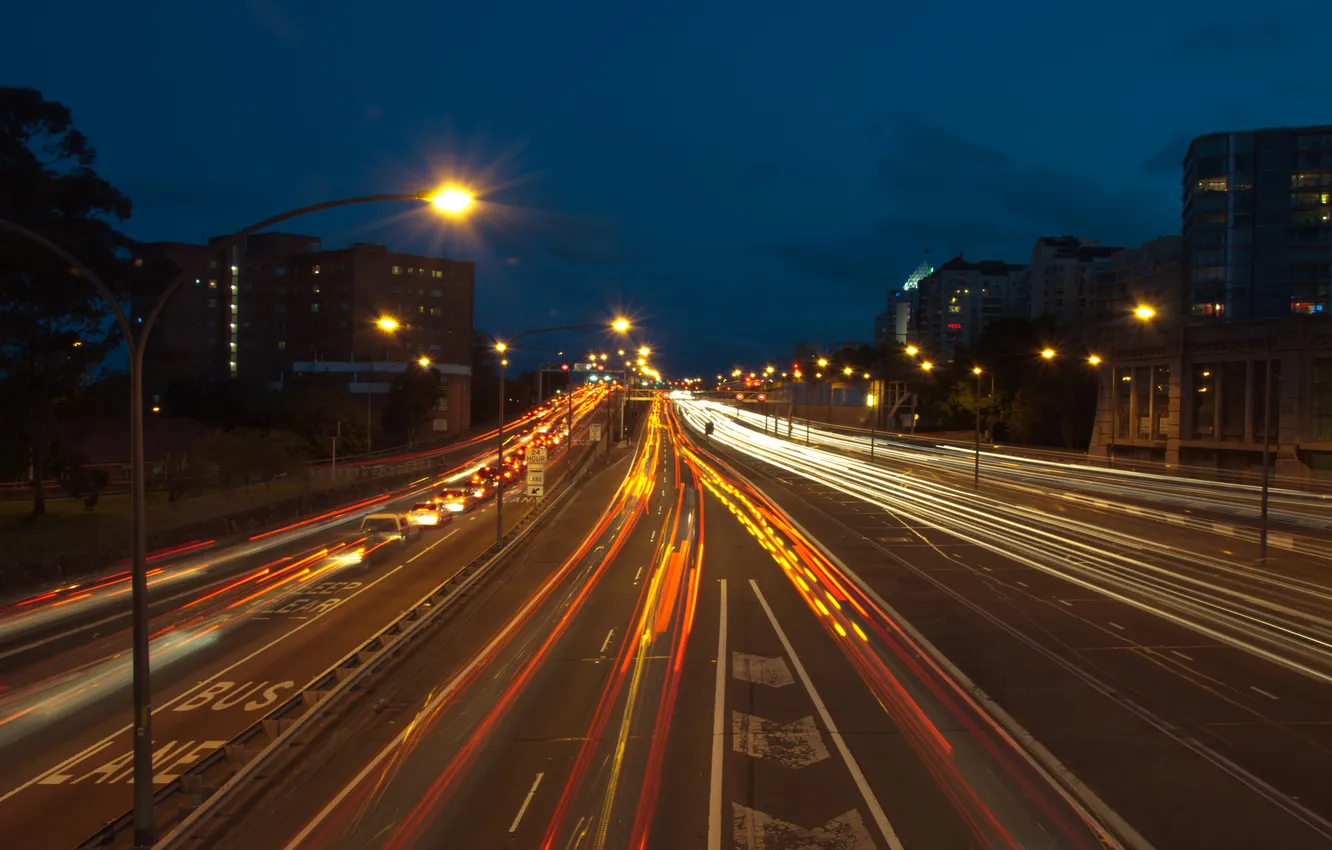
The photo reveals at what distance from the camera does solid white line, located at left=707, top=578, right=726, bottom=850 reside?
9938 mm

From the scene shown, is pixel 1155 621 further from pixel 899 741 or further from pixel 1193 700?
pixel 899 741

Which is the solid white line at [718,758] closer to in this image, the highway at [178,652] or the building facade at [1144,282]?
the highway at [178,652]

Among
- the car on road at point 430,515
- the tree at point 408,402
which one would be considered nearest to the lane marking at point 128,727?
the car on road at point 430,515

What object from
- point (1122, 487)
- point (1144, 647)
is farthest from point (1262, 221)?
point (1144, 647)

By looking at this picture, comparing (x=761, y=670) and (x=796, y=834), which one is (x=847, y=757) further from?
(x=761, y=670)

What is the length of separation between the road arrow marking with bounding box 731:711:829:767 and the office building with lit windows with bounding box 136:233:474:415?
101699 mm

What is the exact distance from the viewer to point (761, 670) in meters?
16.9

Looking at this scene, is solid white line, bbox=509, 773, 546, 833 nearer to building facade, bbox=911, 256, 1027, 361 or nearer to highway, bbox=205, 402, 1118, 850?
highway, bbox=205, 402, 1118, 850

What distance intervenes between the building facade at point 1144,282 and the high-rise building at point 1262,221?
6163mm

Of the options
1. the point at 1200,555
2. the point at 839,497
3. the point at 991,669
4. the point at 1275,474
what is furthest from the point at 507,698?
the point at 1275,474

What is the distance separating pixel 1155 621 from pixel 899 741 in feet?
35.4

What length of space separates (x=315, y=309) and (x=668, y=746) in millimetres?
113718

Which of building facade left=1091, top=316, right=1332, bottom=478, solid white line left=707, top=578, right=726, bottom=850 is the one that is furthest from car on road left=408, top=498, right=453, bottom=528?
building facade left=1091, top=316, right=1332, bottom=478

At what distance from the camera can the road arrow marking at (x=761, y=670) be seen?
53.2 ft
